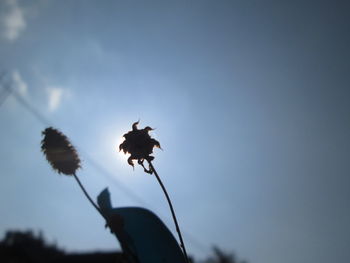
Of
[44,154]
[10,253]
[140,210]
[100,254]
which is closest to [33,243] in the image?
[10,253]

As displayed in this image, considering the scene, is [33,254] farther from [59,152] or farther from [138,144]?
[138,144]

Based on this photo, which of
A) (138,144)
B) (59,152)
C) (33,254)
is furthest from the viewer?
(33,254)

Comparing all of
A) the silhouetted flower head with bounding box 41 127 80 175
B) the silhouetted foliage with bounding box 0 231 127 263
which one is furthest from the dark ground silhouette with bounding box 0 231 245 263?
the silhouetted flower head with bounding box 41 127 80 175

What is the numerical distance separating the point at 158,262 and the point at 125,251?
1.64 feet

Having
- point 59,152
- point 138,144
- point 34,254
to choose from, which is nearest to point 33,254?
point 34,254

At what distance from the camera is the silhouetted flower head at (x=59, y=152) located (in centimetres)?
391

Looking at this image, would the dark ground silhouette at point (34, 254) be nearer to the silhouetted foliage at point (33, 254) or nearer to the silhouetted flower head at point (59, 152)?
the silhouetted foliage at point (33, 254)

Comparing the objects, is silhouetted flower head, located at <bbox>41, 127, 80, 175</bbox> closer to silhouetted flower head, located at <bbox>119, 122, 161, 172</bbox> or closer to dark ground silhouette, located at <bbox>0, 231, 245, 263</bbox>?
silhouetted flower head, located at <bbox>119, 122, 161, 172</bbox>

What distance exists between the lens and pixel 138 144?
12.2 feet

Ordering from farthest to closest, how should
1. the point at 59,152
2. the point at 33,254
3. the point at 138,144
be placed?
the point at 33,254 < the point at 59,152 < the point at 138,144

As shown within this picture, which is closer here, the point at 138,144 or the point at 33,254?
the point at 138,144

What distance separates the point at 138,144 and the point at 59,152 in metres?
1.47

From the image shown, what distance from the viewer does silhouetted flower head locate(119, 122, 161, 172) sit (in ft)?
11.8

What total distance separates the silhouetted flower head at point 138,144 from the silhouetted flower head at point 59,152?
93cm
